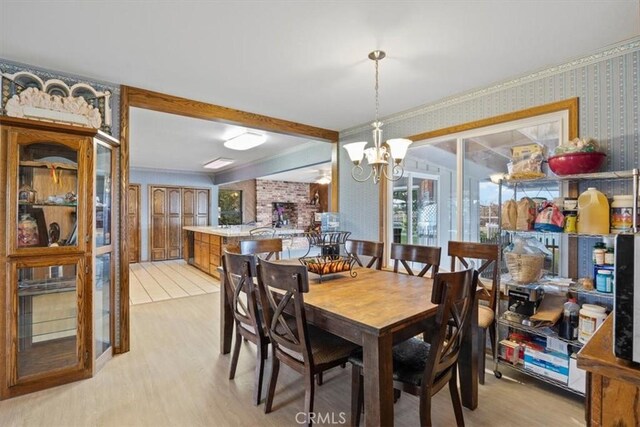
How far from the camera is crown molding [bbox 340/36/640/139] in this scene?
2125mm

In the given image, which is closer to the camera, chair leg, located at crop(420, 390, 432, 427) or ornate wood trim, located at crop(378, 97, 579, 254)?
chair leg, located at crop(420, 390, 432, 427)

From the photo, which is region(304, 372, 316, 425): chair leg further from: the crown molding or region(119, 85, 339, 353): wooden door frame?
the crown molding

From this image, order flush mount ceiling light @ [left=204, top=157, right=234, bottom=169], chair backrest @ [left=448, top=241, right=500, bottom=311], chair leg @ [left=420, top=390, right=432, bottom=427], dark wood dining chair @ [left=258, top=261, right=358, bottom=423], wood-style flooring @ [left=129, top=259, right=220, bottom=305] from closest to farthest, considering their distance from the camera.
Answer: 1. chair leg @ [left=420, top=390, right=432, bottom=427]
2. dark wood dining chair @ [left=258, top=261, right=358, bottom=423]
3. chair backrest @ [left=448, top=241, right=500, bottom=311]
4. wood-style flooring @ [left=129, top=259, right=220, bottom=305]
5. flush mount ceiling light @ [left=204, top=157, right=234, bottom=169]

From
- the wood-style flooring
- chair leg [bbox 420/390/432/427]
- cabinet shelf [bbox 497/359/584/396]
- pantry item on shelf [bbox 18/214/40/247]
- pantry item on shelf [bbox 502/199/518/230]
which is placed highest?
pantry item on shelf [bbox 502/199/518/230]

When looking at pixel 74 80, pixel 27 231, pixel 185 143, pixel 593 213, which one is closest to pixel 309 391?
pixel 593 213

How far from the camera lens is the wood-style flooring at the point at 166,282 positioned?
4.78 m

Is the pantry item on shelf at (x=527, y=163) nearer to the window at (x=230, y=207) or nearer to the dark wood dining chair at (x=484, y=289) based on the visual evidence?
the dark wood dining chair at (x=484, y=289)

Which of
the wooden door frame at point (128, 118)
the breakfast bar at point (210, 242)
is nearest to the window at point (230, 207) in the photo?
the breakfast bar at point (210, 242)

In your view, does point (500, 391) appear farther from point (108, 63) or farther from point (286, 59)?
point (108, 63)

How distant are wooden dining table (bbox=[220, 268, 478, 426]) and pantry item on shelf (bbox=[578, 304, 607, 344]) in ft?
2.37

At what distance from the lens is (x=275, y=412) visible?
78.5 inches

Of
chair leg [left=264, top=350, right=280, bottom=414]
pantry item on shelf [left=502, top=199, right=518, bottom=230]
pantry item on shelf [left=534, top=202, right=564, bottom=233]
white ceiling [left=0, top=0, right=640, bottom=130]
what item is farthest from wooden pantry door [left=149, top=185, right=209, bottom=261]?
pantry item on shelf [left=534, top=202, right=564, bottom=233]

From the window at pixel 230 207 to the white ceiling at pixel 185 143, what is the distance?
1925 mm

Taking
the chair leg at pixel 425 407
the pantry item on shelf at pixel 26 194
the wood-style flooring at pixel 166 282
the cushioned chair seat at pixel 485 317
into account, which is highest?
the pantry item on shelf at pixel 26 194
